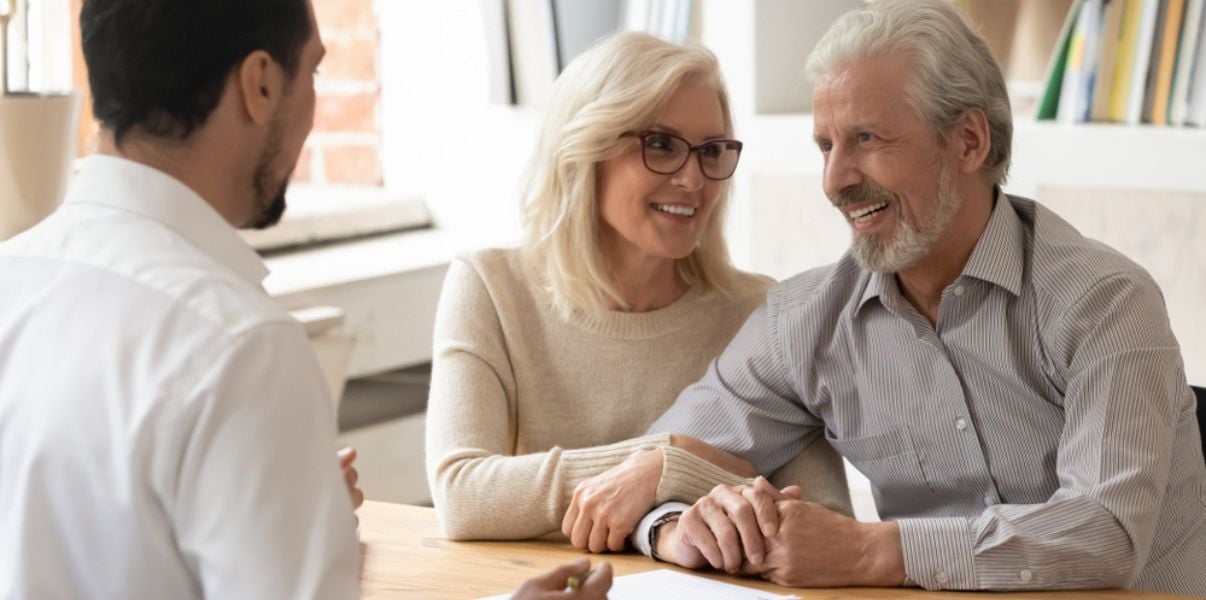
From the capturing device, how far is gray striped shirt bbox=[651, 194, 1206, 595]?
1.63 metres

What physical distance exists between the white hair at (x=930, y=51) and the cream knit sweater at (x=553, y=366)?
47 centimetres

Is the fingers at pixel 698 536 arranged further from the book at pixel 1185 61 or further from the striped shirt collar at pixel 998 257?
the book at pixel 1185 61

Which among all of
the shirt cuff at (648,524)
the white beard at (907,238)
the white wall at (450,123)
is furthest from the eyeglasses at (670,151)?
the white wall at (450,123)

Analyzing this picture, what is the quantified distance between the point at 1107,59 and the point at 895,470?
1.19 m

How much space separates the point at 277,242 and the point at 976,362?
7.17 ft

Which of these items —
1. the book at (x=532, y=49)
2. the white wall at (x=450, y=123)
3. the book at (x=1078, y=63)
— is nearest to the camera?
the book at (x=1078, y=63)

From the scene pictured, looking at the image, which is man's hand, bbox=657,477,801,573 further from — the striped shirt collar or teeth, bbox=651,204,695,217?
teeth, bbox=651,204,695,217

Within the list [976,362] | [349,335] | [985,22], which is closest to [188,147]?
[976,362]

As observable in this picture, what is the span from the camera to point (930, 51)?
1.87 meters

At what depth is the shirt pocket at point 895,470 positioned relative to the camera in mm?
1905

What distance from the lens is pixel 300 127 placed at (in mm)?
1182

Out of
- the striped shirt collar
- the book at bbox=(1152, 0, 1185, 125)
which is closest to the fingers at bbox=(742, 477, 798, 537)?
the striped shirt collar

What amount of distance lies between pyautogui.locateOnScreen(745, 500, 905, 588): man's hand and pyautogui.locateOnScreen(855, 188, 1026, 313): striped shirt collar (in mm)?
371

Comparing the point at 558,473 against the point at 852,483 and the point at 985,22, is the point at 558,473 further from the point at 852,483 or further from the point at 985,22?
the point at 985,22
